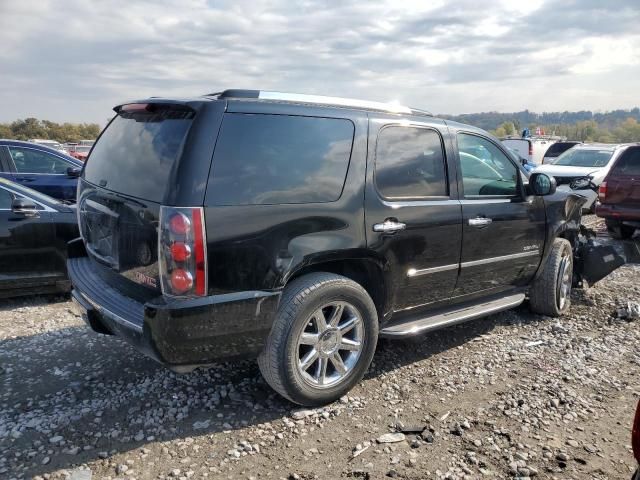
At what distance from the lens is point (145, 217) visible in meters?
2.91

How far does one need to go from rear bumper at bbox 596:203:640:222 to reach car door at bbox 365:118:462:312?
20.5 feet

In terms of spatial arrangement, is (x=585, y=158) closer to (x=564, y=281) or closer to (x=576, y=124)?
(x=564, y=281)

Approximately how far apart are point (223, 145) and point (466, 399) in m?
2.33

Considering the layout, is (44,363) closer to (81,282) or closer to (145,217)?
(81,282)

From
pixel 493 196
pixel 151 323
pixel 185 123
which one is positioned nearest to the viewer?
pixel 151 323

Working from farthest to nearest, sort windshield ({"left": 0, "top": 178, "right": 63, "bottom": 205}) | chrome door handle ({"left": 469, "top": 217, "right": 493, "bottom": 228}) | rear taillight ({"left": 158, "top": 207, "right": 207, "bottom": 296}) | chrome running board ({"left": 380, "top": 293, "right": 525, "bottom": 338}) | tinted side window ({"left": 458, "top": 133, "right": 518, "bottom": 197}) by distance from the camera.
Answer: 1. windshield ({"left": 0, "top": 178, "right": 63, "bottom": 205})
2. tinted side window ({"left": 458, "top": 133, "right": 518, "bottom": 197})
3. chrome door handle ({"left": 469, "top": 217, "right": 493, "bottom": 228})
4. chrome running board ({"left": 380, "top": 293, "right": 525, "bottom": 338})
5. rear taillight ({"left": 158, "top": 207, "right": 207, "bottom": 296})

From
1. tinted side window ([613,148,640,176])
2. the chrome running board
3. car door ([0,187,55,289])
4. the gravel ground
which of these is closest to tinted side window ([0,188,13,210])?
car door ([0,187,55,289])

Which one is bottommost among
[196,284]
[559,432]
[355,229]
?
[559,432]

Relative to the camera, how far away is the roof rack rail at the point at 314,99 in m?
3.16

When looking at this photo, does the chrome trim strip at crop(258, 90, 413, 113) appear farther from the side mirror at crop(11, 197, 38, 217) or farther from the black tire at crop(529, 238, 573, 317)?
the side mirror at crop(11, 197, 38, 217)

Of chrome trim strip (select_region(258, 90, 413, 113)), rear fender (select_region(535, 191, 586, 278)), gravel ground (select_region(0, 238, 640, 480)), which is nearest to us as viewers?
gravel ground (select_region(0, 238, 640, 480))

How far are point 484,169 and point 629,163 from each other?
5857mm

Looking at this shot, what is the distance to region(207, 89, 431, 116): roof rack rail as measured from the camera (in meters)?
3.16

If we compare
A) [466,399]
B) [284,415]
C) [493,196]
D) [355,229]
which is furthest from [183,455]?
[493,196]
